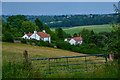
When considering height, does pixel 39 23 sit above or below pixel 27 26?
above

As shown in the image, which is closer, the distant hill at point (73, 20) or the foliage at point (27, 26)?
the distant hill at point (73, 20)

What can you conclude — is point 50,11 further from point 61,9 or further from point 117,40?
point 117,40

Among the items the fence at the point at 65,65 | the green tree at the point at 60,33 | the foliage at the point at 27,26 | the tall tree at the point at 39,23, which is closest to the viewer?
the fence at the point at 65,65

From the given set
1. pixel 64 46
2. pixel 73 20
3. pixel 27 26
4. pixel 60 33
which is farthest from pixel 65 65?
pixel 27 26

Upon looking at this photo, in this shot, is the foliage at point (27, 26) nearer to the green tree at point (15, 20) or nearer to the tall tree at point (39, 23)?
the green tree at point (15, 20)

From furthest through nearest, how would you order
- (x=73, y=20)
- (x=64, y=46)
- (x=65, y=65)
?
(x=73, y=20), (x=64, y=46), (x=65, y=65)

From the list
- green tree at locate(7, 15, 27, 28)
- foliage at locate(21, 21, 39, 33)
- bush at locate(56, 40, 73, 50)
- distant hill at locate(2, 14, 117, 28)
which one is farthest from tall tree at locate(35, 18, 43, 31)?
bush at locate(56, 40, 73, 50)

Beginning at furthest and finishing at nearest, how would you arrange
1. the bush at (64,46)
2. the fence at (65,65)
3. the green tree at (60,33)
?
the green tree at (60,33), the bush at (64,46), the fence at (65,65)

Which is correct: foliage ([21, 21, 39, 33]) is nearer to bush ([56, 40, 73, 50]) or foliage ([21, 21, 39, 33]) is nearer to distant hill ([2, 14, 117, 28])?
distant hill ([2, 14, 117, 28])

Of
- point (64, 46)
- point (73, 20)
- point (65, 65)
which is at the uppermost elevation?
point (73, 20)

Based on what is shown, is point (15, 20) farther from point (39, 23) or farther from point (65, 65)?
point (65, 65)

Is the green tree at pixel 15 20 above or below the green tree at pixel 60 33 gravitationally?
above

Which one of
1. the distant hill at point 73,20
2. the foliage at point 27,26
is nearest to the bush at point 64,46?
the distant hill at point 73,20

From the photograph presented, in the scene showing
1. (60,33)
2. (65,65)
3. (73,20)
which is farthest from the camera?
(60,33)
